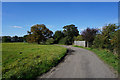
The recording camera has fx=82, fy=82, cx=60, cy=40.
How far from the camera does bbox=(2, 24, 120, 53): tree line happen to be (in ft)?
28.9

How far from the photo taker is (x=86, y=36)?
56.7 ft

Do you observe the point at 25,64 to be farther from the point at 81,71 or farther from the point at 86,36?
the point at 86,36

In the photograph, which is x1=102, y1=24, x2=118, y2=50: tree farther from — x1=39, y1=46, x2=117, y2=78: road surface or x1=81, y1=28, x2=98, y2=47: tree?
x1=81, y1=28, x2=98, y2=47: tree

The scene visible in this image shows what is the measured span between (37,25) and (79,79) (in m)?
27.0

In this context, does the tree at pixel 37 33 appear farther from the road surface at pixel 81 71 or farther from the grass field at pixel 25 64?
the road surface at pixel 81 71

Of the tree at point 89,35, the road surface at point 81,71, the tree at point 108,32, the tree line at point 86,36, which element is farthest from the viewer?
the tree at point 89,35

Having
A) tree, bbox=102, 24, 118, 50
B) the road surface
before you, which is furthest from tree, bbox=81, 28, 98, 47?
the road surface

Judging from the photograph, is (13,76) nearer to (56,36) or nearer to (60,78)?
(60,78)

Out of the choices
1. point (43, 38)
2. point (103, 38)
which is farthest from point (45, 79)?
point (43, 38)

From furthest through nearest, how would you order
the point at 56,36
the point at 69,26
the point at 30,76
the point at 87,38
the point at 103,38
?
the point at 69,26 → the point at 56,36 → the point at 87,38 → the point at 103,38 → the point at 30,76

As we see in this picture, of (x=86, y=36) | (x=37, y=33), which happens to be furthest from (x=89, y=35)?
(x=37, y=33)

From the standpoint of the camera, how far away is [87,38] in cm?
1720

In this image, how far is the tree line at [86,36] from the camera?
8805mm

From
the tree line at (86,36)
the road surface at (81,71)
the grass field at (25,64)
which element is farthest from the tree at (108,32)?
the grass field at (25,64)
